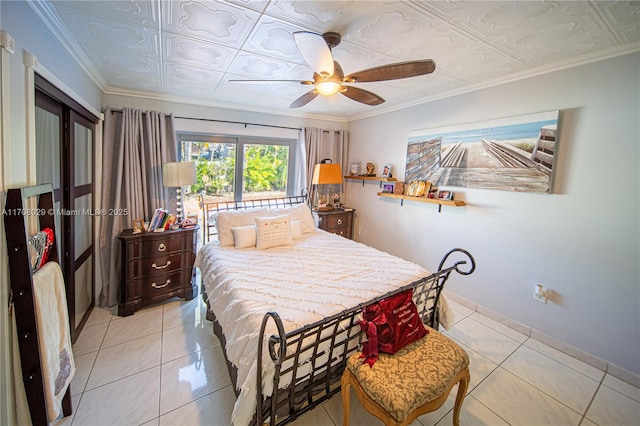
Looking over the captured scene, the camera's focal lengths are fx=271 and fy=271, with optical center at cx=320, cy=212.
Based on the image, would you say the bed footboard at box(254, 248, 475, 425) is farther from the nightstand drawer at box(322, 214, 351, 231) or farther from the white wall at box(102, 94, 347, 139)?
the white wall at box(102, 94, 347, 139)

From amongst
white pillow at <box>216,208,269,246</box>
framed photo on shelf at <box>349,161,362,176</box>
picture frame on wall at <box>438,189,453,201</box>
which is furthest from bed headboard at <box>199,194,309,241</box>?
picture frame on wall at <box>438,189,453,201</box>

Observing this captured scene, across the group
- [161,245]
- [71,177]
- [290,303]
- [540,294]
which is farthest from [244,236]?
[540,294]

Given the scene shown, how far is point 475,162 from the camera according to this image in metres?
2.86

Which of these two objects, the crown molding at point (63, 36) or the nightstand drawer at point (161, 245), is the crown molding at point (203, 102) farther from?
the nightstand drawer at point (161, 245)

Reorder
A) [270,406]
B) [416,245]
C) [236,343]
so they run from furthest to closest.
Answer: [416,245] → [236,343] → [270,406]

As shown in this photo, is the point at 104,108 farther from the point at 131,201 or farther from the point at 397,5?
the point at 397,5

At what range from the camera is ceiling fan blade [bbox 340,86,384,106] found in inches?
80.2

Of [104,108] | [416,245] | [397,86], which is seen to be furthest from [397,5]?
[104,108]

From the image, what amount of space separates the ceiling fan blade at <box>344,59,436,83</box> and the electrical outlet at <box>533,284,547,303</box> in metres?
2.21

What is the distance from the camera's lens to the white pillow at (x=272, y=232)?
2.84m

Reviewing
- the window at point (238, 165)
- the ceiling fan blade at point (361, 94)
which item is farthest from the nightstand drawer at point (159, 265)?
the ceiling fan blade at point (361, 94)

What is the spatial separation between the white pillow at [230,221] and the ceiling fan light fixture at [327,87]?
1.70 m

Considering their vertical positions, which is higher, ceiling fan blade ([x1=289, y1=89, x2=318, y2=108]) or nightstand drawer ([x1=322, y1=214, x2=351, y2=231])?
ceiling fan blade ([x1=289, y1=89, x2=318, y2=108])

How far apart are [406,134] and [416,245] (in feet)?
4.90
